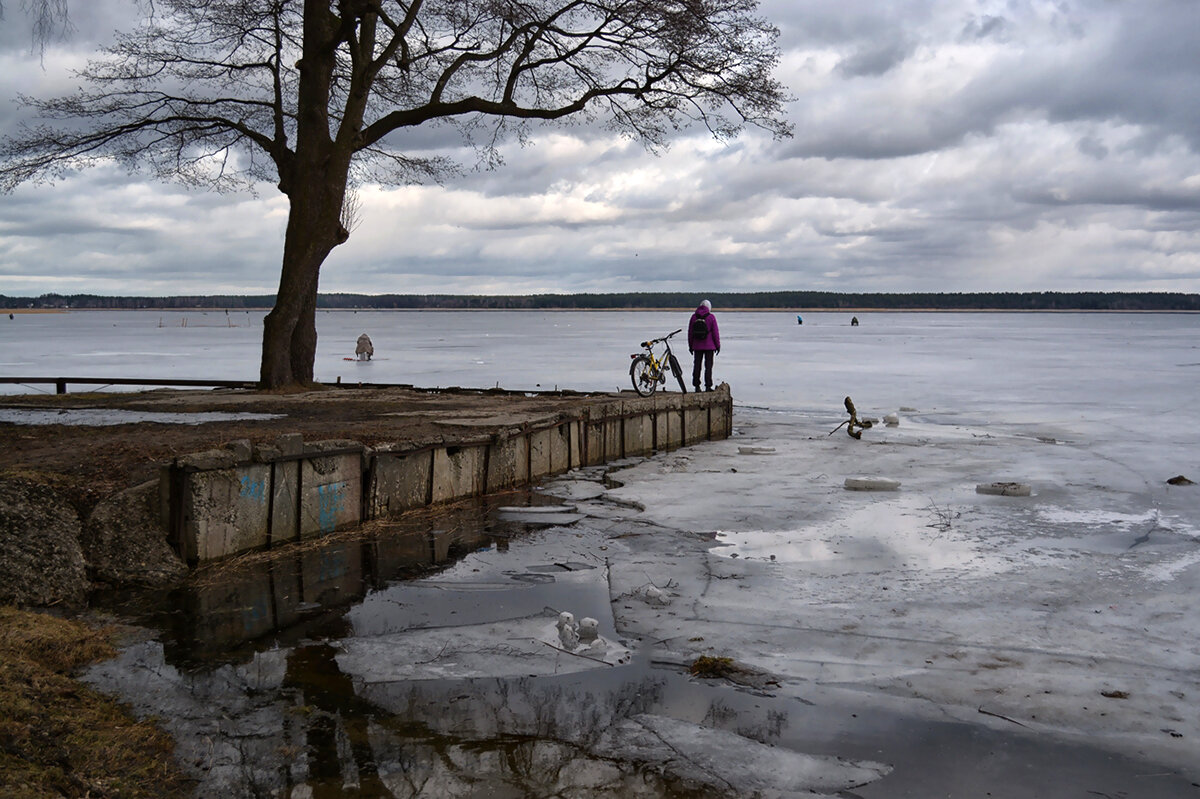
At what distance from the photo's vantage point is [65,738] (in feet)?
15.4

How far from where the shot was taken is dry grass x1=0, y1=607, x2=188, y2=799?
14.0ft

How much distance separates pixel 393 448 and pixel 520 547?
189 centimetres

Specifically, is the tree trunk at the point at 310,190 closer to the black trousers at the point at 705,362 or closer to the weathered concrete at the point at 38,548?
the black trousers at the point at 705,362

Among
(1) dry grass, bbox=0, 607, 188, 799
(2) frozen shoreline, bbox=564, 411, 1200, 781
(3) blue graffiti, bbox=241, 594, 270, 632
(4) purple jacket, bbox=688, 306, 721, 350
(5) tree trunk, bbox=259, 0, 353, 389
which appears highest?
(5) tree trunk, bbox=259, 0, 353, 389

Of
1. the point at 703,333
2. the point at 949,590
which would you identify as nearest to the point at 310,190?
the point at 703,333

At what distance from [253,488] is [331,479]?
3.52ft

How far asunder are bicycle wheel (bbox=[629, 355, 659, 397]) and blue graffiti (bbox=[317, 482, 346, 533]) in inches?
374

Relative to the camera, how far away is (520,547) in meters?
9.69

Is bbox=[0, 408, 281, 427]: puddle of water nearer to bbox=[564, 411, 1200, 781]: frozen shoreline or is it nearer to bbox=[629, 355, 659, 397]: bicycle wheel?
bbox=[564, 411, 1200, 781]: frozen shoreline

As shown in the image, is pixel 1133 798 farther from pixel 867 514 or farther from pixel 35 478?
pixel 35 478

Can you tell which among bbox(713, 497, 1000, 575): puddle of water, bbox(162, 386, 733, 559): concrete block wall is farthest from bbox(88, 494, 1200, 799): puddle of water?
bbox(713, 497, 1000, 575): puddle of water

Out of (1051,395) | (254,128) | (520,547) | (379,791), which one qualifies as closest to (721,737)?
(379,791)

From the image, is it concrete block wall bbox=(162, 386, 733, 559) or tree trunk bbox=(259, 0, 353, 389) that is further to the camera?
tree trunk bbox=(259, 0, 353, 389)

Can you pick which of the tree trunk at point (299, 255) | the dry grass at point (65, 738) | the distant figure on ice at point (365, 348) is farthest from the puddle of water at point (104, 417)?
the distant figure on ice at point (365, 348)
